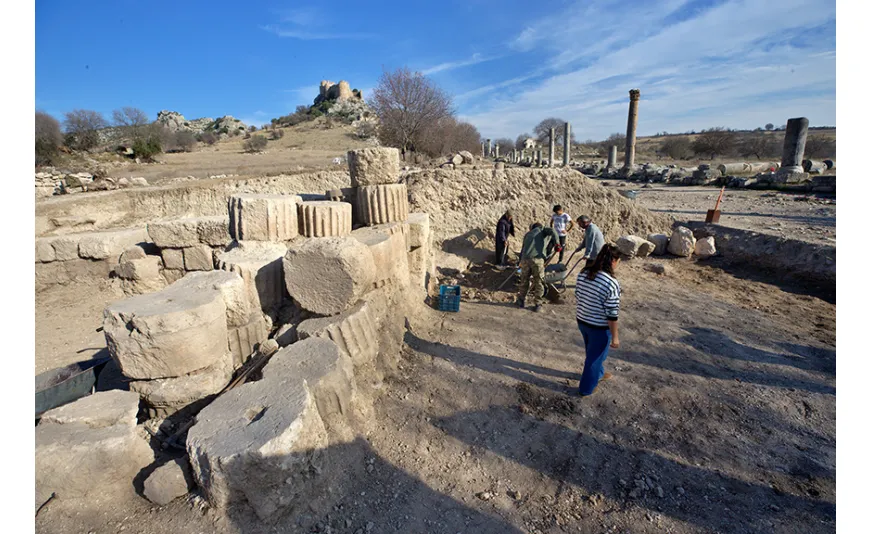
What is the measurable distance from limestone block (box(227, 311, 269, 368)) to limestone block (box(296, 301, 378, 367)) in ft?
1.77

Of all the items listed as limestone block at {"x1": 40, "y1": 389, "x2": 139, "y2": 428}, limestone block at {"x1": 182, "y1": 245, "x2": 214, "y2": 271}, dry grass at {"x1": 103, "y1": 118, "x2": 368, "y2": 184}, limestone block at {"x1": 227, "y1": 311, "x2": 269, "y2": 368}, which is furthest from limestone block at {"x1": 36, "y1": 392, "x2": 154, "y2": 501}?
dry grass at {"x1": 103, "y1": 118, "x2": 368, "y2": 184}

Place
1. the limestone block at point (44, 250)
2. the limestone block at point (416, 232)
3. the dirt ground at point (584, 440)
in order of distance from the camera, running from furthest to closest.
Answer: the limestone block at point (44, 250), the limestone block at point (416, 232), the dirt ground at point (584, 440)

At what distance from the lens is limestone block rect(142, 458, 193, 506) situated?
93.7 inches

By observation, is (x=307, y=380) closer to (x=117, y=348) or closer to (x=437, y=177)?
(x=117, y=348)

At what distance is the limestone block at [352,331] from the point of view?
11.4 ft

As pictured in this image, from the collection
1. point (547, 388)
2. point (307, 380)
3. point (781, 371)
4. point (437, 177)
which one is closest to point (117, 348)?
point (307, 380)

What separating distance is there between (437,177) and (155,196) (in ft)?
22.6

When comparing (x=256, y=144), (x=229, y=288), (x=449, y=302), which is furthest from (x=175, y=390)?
(x=256, y=144)

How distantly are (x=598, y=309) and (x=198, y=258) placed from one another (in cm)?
620

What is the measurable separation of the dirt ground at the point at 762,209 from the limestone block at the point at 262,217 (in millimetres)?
8194

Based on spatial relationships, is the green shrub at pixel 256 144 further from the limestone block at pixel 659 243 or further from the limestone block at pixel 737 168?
the limestone block at pixel 737 168

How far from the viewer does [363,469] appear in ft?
9.37

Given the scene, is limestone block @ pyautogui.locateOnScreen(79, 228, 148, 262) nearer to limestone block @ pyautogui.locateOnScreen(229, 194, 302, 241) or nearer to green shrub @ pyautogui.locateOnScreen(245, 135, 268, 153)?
limestone block @ pyautogui.locateOnScreen(229, 194, 302, 241)

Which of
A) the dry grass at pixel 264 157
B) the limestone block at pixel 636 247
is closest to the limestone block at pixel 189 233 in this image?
the dry grass at pixel 264 157
